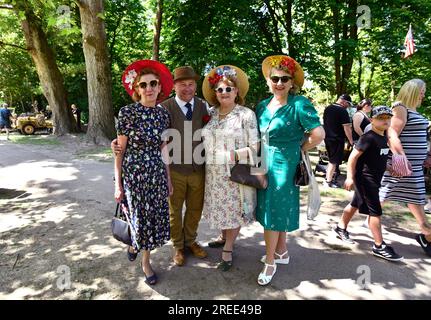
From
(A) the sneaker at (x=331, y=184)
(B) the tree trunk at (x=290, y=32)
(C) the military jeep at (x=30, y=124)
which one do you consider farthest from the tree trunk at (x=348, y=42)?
(C) the military jeep at (x=30, y=124)

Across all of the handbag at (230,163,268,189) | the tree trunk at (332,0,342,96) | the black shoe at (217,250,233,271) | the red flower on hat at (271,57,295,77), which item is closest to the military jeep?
the tree trunk at (332,0,342,96)

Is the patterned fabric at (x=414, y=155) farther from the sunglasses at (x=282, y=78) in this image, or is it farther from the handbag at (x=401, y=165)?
the sunglasses at (x=282, y=78)

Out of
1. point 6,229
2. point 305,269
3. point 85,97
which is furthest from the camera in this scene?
point 85,97

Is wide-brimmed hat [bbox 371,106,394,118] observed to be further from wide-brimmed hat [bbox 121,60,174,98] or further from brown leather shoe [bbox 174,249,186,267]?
brown leather shoe [bbox 174,249,186,267]

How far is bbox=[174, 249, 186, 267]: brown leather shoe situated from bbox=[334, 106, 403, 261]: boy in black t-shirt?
2132 millimetres

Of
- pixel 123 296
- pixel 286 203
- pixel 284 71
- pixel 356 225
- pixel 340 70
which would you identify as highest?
pixel 340 70

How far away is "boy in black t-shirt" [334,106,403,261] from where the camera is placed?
3381mm

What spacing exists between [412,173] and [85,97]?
2075 centimetres

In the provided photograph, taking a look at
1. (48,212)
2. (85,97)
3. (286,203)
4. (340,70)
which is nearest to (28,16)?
(85,97)

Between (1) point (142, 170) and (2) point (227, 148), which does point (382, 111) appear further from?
(1) point (142, 170)

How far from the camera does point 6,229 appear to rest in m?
4.32

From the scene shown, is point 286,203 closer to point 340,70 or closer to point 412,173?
point 412,173

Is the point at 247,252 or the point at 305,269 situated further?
the point at 247,252

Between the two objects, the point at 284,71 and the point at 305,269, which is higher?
the point at 284,71
